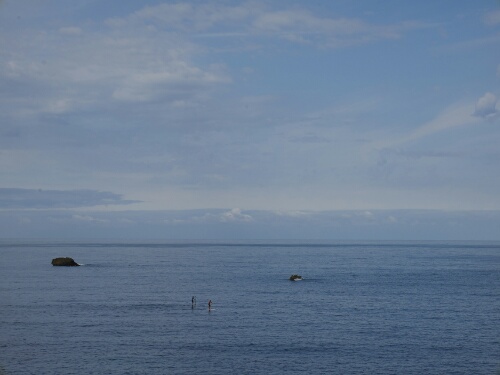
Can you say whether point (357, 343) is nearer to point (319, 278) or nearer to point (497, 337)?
point (497, 337)

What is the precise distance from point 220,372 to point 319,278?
10411 cm

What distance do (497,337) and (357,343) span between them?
72.6 ft

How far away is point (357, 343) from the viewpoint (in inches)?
2958

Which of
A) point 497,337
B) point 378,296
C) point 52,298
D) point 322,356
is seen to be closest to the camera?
point 322,356

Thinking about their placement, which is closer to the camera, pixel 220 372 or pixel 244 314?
pixel 220 372

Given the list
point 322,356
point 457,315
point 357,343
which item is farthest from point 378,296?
point 322,356

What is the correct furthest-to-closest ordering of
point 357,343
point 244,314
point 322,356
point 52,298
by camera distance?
point 52,298 < point 244,314 < point 357,343 < point 322,356

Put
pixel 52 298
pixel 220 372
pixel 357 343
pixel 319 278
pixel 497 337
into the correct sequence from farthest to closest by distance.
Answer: pixel 319 278 < pixel 52 298 < pixel 497 337 < pixel 357 343 < pixel 220 372

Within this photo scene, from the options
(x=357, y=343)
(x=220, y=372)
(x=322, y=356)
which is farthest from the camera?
(x=357, y=343)

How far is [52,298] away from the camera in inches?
4476

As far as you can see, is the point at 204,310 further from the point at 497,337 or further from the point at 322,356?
the point at 497,337

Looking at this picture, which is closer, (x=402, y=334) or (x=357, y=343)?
(x=357, y=343)

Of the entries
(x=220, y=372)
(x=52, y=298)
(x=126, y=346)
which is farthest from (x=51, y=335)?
(x=52, y=298)

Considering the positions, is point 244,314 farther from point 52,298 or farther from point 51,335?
point 52,298
